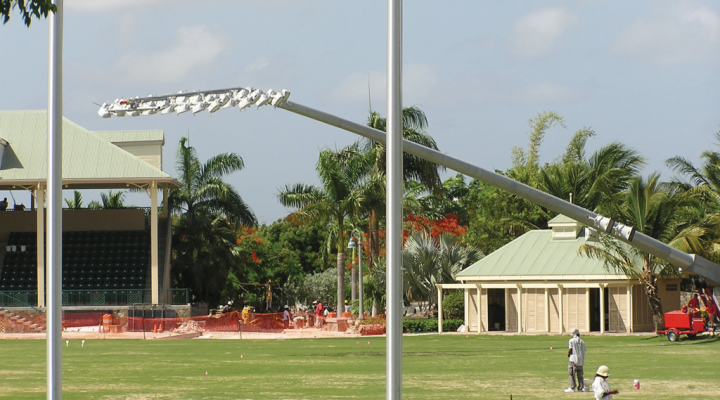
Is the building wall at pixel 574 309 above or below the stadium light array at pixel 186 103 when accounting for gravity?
below

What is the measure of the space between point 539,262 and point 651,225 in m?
7.46

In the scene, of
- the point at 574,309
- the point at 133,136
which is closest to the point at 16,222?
the point at 133,136

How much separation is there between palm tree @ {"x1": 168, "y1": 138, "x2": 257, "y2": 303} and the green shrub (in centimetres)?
1518

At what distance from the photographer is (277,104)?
1670 centimetres

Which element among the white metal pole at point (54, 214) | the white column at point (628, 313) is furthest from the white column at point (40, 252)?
the white metal pole at point (54, 214)

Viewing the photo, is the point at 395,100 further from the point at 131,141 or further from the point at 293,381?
the point at 131,141

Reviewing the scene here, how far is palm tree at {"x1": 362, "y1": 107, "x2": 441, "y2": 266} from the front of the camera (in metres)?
46.7

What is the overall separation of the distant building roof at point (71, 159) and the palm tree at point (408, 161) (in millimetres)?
10467

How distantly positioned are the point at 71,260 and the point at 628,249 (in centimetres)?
3037

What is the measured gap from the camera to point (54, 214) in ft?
35.8

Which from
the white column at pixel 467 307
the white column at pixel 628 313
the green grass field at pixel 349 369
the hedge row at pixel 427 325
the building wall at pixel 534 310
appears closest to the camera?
the green grass field at pixel 349 369

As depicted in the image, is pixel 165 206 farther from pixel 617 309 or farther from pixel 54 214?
pixel 54 214

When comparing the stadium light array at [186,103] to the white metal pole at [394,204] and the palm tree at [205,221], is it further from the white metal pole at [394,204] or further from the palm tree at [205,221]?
the palm tree at [205,221]

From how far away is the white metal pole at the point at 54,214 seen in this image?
34.8ft
